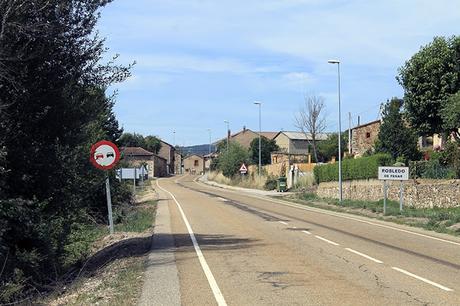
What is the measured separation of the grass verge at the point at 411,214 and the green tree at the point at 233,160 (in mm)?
46958

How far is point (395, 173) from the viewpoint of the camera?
28359 millimetres

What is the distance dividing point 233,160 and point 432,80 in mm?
53534

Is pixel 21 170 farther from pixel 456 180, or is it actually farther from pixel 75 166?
pixel 456 180

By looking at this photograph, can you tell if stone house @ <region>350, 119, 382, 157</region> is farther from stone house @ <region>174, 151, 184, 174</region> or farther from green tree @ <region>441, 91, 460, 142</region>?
stone house @ <region>174, 151, 184, 174</region>

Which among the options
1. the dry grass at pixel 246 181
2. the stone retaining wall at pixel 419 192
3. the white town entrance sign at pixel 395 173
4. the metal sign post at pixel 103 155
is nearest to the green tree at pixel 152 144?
the dry grass at pixel 246 181

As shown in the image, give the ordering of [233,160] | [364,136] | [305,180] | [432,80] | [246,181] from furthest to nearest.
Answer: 1. [233,160]
2. [246,181]
3. [364,136]
4. [305,180]
5. [432,80]

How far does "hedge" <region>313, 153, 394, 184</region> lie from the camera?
37.1 metres

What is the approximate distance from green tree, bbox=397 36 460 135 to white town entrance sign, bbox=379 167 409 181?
8124mm

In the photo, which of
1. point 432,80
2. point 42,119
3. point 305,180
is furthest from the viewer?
point 305,180

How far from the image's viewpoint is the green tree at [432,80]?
3544 centimetres

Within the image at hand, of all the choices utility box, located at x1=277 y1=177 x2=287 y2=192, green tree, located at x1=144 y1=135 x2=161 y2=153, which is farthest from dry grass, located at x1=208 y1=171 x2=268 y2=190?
green tree, located at x1=144 y1=135 x2=161 y2=153

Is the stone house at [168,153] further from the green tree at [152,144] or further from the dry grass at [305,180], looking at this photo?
the dry grass at [305,180]

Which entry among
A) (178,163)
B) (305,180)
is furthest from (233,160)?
(178,163)

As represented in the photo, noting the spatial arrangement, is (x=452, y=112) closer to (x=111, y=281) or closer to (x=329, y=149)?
(x=111, y=281)
